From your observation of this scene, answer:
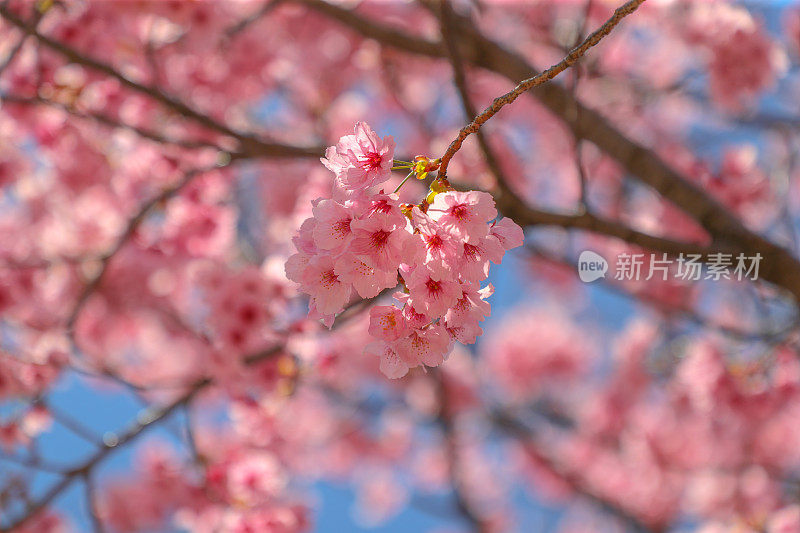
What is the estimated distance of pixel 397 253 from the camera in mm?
1065

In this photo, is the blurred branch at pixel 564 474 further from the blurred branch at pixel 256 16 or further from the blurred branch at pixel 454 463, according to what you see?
the blurred branch at pixel 256 16

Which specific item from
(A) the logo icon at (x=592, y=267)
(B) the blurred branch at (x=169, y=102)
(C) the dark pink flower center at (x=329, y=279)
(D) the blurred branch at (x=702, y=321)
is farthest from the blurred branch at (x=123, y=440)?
(C) the dark pink flower center at (x=329, y=279)

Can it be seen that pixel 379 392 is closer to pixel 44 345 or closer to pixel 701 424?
pixel 701 424

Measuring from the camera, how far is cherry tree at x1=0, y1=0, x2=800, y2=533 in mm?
1755

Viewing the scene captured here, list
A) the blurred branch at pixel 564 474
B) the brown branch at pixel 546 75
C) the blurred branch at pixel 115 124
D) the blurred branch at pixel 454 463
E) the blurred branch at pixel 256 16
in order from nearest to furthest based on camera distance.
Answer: the brown branch at pixel 546 75 → the blurred branch at pixel 115 124 → the blurred branch at pixel 256 16 → the blurred branch at pixel 564 474 → the blurred branch at pixel 454 463

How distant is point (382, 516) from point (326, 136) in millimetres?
5951

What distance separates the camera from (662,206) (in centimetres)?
381

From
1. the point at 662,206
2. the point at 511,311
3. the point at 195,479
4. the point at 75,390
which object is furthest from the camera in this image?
the point at 75,390

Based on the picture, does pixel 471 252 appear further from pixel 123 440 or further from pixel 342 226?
pixel 123 440

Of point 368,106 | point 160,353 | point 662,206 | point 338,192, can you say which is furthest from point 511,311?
point 338,192

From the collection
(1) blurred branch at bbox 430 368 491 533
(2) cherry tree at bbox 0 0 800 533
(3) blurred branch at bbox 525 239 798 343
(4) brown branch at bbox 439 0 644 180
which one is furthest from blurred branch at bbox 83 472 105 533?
(1) blurred branch at bbox 430 368 491 533

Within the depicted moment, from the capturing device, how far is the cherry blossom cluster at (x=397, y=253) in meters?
1.08

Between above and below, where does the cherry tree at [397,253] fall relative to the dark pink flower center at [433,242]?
above

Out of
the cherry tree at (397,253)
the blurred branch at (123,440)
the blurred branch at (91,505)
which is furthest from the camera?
the blurred branch at (91,505)
